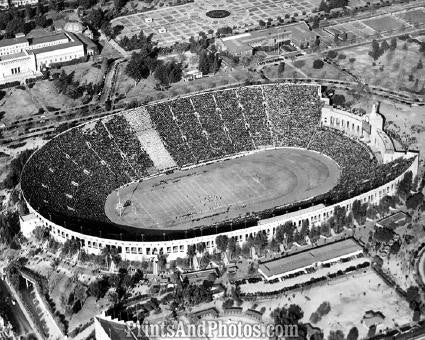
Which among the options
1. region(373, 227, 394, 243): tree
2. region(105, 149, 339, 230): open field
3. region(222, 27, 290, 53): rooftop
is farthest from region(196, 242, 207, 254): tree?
region(222, 27, 290, 53): rooftop

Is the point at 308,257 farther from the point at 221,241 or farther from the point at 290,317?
the point at 290,317

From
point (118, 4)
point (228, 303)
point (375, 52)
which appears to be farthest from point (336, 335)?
point (118, 4)

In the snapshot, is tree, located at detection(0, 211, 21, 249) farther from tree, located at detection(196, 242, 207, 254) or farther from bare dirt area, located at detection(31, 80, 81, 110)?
bare dirt area, located at detection(31, 80, 81, 110)

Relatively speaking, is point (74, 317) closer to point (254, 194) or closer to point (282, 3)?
point (254, 194)

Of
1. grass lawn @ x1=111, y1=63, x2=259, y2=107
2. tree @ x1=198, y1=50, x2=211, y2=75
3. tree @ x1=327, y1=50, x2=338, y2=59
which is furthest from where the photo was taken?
tree @ x1=327, y1=50, x2=338, y2=59

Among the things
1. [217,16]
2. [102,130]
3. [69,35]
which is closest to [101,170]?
[102,130]
